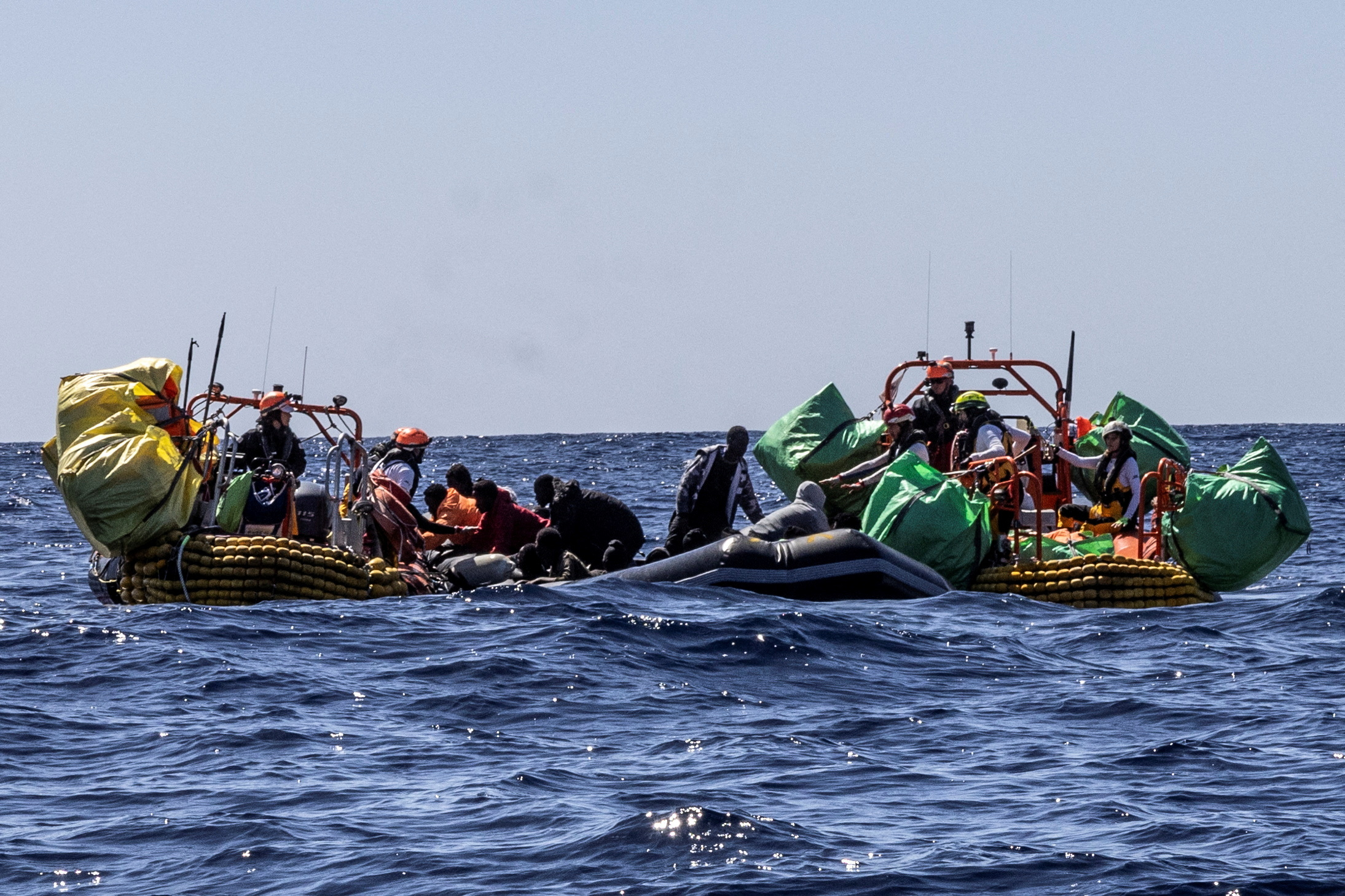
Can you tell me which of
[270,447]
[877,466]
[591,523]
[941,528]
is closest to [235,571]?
[270,447]

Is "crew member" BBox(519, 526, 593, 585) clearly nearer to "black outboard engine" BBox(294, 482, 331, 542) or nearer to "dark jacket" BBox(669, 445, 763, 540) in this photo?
"dark jacket" BBox(669, 445, 763, 540)

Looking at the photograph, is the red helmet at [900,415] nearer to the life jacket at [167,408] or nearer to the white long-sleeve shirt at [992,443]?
the white long-sleeve shirt at [992,443]

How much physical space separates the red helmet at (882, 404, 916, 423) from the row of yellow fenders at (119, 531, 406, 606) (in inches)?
188

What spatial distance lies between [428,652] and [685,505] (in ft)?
11.4

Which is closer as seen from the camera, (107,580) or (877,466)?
(107,580)

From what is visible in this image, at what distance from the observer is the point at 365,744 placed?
8078 mm

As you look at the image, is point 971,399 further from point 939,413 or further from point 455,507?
point 455,507

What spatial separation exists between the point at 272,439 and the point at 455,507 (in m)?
1.54

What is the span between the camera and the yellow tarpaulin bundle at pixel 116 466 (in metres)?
12.3

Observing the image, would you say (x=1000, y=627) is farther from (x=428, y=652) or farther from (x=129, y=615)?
(x=129, y=615)

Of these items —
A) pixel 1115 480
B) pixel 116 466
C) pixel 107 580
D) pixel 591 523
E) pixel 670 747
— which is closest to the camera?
pixel 670 747

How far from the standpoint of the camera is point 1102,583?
12.8 m

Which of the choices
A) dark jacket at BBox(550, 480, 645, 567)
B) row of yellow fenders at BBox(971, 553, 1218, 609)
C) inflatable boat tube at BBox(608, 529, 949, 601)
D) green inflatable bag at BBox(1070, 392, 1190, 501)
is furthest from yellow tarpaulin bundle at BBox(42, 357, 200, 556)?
green inflatable bag at BBox(1070, 392, 1190, 501)

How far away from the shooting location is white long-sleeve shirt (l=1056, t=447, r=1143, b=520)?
546 inches
